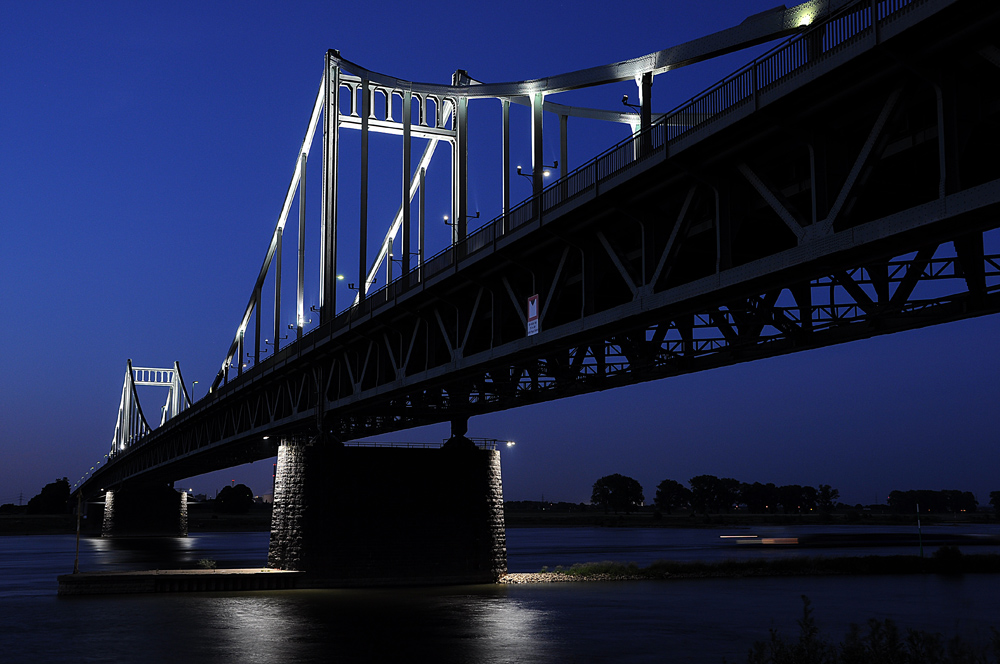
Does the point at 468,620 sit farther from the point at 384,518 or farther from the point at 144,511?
the point at 144,511

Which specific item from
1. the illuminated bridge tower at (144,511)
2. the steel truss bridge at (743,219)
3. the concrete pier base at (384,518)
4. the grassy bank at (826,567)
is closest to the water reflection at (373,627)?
the concrete pier base at (384,518)

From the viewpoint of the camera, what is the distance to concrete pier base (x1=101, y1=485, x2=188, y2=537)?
129000 mm

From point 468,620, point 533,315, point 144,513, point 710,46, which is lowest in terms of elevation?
point 468,620

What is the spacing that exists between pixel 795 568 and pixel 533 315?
45.1 metres

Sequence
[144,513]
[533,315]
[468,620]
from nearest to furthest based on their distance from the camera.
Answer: [533,315] < [468,620] < [144,513]

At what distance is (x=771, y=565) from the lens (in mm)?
63469

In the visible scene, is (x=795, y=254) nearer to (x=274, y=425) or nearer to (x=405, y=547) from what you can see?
(x=405, y=547)

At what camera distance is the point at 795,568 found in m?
63.9

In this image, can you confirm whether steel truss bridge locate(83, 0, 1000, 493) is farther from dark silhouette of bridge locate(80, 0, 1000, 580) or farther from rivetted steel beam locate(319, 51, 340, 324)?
rivetted steel beam locate(319, 51, 340, 324)

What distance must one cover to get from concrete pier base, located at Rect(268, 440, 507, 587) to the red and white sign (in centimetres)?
1941

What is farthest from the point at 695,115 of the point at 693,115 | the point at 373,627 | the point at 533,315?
the point at 373,627

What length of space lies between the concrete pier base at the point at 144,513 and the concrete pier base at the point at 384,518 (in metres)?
94.1

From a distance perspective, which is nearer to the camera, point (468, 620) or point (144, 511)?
point (468, 620)

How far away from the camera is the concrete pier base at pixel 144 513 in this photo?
12900cm
